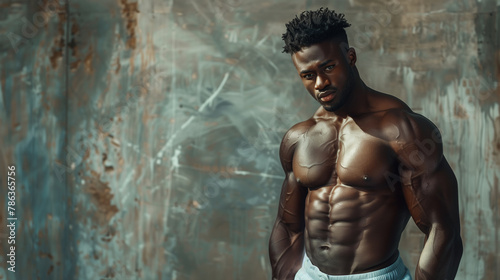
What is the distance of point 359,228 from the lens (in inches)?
95.7

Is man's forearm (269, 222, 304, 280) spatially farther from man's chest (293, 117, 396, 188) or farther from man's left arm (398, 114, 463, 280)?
man's left arm (398, 114, 463, 280)

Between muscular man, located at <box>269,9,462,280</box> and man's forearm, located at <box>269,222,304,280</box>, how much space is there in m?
0.11

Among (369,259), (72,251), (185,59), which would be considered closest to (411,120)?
(369,259)

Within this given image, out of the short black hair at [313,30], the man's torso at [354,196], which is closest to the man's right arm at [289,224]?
the man's torso at [354,196]

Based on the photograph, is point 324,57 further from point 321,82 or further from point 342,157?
point 342,157

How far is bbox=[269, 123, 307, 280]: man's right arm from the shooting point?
2.68 m

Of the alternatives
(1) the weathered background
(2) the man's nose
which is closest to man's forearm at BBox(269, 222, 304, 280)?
(2) the man's nose

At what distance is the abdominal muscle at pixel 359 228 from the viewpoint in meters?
2.42

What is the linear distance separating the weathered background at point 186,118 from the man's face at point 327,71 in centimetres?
164

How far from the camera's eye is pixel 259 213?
420cm

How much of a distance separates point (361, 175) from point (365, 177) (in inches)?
0.7

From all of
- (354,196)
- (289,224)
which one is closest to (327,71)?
(354,196)

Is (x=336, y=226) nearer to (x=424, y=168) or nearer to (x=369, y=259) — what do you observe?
(x=369, y=259)
